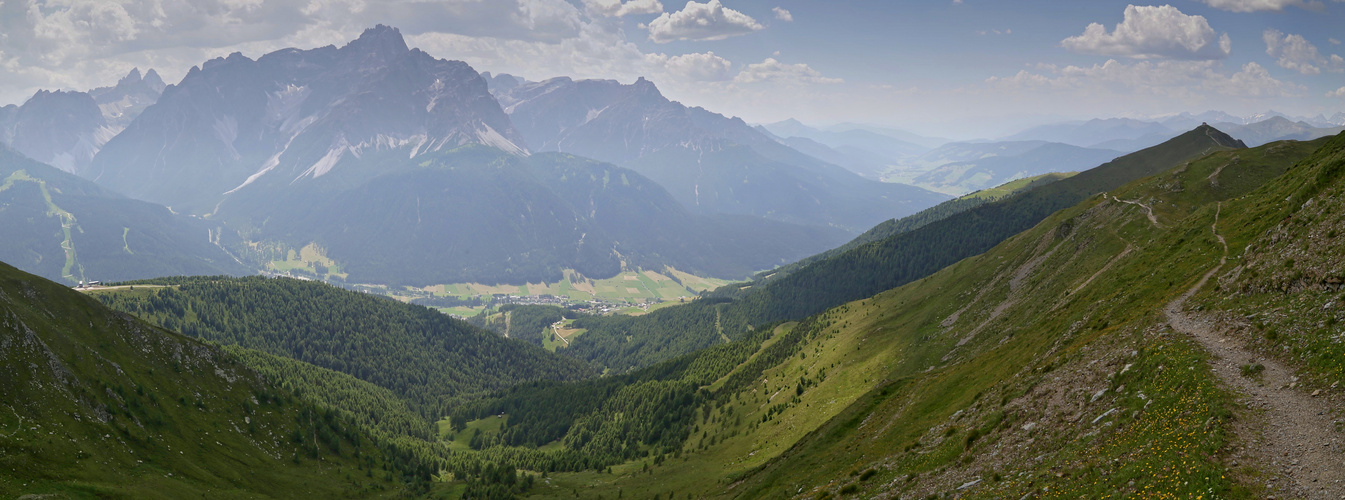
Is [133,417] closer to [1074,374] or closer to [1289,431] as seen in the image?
[1074,374]

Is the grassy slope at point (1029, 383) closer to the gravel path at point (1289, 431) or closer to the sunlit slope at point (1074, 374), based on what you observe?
the sunlit slope at point (1074, 374)

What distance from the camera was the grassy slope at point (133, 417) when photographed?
73500 millimetres

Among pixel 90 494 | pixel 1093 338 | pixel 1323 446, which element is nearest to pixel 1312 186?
pixel 1093 338

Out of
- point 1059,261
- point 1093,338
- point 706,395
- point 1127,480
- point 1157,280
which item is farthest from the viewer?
point 706,395

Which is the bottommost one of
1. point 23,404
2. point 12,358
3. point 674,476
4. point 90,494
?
point 674,476

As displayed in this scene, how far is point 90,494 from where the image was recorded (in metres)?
69.2

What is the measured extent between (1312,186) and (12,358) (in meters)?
143

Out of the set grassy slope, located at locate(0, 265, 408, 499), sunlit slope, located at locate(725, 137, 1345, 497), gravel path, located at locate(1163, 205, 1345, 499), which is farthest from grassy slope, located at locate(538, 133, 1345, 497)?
grassy slope, located at locate(0, 265, 408, 499)

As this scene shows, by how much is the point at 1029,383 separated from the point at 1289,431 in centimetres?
1985

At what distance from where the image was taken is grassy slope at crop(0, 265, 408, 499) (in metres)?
73.5

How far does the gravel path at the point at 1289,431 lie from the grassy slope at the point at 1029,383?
1.40 meters

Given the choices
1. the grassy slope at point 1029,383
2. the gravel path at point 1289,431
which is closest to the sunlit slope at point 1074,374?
the grassy slope at point 1029,383

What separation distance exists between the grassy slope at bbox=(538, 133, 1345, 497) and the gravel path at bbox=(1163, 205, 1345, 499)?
1395mm

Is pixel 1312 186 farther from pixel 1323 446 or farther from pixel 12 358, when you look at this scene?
pixel 12 358
